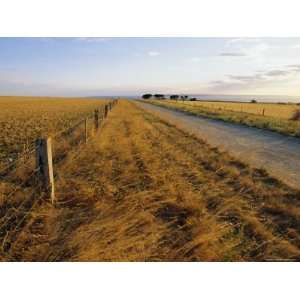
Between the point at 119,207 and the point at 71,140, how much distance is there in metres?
5.75

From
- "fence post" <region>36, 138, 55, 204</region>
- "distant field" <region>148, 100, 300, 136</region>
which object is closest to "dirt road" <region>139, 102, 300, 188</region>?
"distant field" <region>148, 100, 300, 136</region>

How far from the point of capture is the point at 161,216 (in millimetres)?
4773

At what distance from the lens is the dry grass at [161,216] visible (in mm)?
3764

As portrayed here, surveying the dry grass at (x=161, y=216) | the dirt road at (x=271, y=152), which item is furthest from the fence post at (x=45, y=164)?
the dirt road at (x=271, y=152)

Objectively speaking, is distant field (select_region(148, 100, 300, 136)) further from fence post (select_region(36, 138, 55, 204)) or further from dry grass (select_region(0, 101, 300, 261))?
fence post (select_region(36, 138, 55, 204))

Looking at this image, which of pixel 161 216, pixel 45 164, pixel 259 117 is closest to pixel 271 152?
pixel 161 216

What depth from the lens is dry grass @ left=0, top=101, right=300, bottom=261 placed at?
3.76 m

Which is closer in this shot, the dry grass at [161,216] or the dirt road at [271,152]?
the dry grass at [161,216]

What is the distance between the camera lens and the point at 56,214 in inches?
182

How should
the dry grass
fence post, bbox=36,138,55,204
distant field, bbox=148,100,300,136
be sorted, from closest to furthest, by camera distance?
the dry grass
fence post, bbox=36,138,55,204
distant field, bbox=148,100,300,136

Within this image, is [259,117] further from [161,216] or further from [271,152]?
[161,216]

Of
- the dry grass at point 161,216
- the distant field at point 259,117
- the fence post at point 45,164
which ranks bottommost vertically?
the distant field at point 259,117

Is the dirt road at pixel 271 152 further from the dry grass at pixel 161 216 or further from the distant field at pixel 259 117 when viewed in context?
the distant field at pixel 259 117

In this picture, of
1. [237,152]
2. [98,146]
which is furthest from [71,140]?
[237,152]
